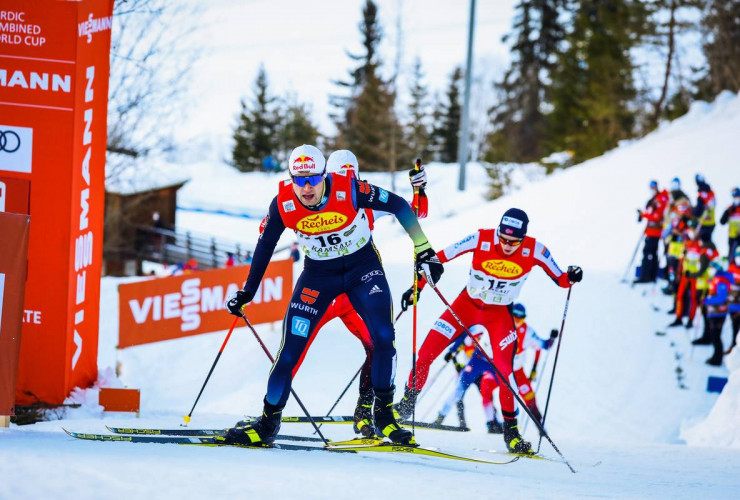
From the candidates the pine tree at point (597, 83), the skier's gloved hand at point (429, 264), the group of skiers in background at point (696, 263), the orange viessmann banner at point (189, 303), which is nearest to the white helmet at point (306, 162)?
the skier's gloved hand at point (429, 264)

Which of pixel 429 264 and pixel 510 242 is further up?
pixel 510 242

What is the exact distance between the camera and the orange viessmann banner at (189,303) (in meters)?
11.0

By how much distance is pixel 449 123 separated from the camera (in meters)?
46.2

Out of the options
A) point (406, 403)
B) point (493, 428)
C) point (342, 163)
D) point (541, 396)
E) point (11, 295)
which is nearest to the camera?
point (11, 295)

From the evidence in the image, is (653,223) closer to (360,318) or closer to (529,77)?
(360,318)

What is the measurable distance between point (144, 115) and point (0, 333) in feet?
41.9

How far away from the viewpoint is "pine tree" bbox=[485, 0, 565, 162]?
42.1 metres

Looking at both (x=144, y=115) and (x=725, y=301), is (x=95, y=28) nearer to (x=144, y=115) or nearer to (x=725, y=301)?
(x=725, y=301)

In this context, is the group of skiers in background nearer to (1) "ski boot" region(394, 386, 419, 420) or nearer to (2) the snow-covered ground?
(2) the snow-covered ground

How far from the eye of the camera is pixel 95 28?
7035 mm

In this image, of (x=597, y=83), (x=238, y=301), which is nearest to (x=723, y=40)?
(x=597, y=83)

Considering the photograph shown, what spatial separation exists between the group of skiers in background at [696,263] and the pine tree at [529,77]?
1043 inches

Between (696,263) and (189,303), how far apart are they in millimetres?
7748

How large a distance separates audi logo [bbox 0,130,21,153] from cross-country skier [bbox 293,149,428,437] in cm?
276
